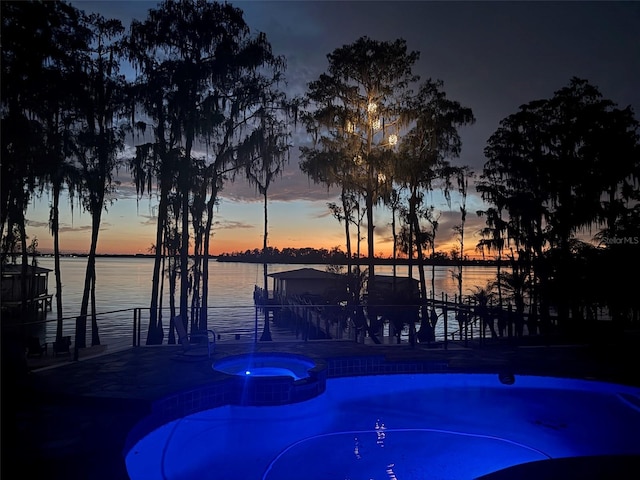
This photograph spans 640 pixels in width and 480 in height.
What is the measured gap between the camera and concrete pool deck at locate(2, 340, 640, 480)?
3.40m

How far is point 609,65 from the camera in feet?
35.0

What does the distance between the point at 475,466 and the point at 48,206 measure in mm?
14078

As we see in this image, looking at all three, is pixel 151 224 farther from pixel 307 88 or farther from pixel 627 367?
pixel 627 367

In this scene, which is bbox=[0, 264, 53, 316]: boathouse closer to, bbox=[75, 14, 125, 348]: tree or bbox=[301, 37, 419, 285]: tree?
bbox=[75, 14, 125, 348]: tree

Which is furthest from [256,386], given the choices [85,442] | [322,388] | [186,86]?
[186,86]

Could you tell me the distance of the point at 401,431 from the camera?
5906mm

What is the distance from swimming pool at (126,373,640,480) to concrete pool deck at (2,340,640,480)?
35 centimetres

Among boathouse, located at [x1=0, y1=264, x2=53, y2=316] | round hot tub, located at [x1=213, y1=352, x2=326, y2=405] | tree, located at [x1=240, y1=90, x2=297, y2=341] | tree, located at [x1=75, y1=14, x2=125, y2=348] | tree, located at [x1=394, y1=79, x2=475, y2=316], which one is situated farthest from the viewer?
boathouse, located at [x1=0, y1=264, x2=53, y2=316]

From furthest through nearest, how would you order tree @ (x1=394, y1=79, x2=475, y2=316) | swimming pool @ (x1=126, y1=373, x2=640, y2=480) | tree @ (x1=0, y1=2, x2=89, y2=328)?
tree @ (x1=394, y1=79, x2=475, y2=316)
tree @ (x1=0, y1=2, x2=89, y2=328)
swimming pool @ (x1=126, y1=373, x2=640, y2=480)

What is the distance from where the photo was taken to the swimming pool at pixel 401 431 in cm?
473

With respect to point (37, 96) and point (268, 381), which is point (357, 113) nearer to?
point (37, 96)

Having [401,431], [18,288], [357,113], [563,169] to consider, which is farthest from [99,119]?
[18,288]

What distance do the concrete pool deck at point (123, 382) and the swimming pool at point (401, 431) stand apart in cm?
35

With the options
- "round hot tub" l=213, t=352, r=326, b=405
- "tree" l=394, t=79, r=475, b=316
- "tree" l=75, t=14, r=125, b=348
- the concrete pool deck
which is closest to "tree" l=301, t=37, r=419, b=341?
"tree" l=394, t=79, r=475, b=316
